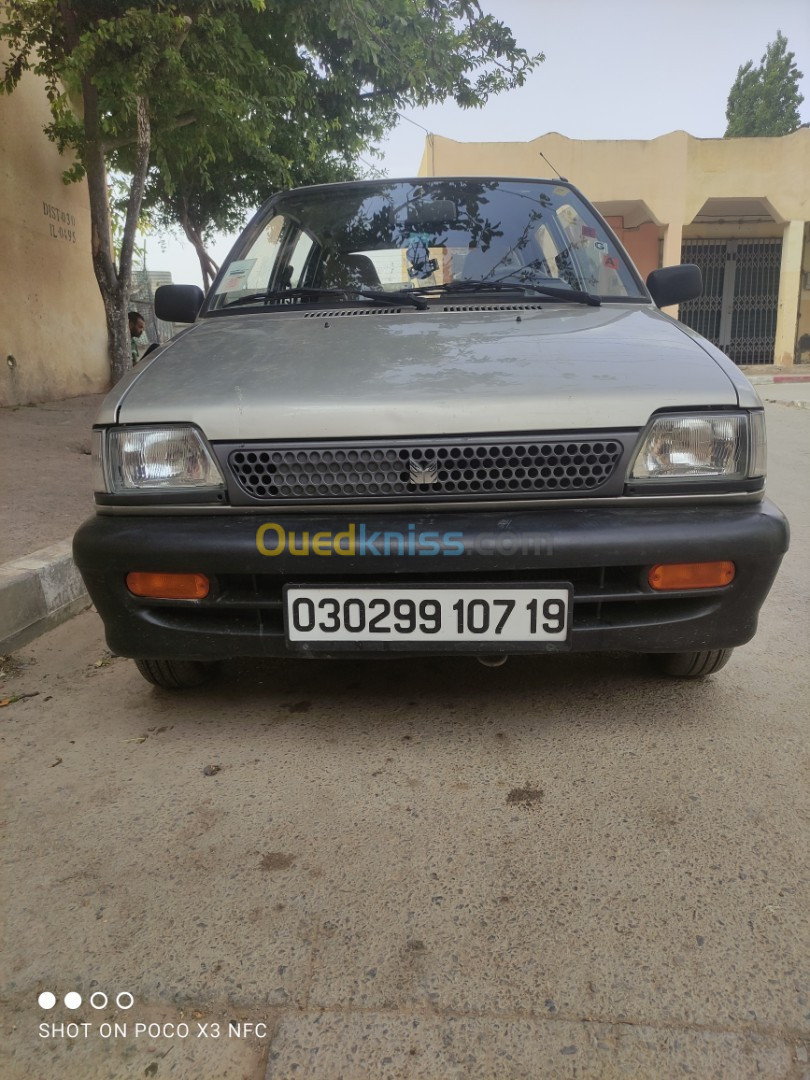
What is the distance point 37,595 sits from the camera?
3197mm

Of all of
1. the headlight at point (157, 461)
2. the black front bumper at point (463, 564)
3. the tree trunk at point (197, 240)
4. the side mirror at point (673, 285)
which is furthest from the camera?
the tree trunk at point (197, 240)

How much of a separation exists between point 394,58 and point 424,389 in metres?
8.90

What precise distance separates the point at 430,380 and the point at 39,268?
911 cm

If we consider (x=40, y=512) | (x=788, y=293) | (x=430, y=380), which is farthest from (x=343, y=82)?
(x=788, y=293)

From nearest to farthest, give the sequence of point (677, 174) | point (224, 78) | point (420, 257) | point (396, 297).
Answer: point (396, 297)
point (420, 257)
point (224, 78)
point (677, 174)

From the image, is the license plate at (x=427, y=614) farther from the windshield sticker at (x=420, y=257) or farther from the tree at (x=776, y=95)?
the tree at (x=776, y=95)

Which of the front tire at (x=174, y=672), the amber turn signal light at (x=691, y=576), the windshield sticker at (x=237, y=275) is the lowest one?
the front tire at (x=174, y=672)

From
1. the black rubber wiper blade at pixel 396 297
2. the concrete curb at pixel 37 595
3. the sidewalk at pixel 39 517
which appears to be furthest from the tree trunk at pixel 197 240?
the black rubber wiper blade at pixel 396 297

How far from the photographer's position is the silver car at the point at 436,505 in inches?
73.9

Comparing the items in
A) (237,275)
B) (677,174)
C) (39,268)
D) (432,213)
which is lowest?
(237,275)

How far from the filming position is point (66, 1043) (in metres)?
1.22

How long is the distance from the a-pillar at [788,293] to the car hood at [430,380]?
1619 centimetres

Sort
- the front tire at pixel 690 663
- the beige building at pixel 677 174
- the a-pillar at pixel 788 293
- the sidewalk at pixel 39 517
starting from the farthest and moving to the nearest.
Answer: the a-pillar at pixel 788 293, the beige building at pixel 677 174, the sidewalk at pixel 39 517, the front tire at pixel 690 663

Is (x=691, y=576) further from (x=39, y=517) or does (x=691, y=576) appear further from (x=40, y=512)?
(x=40, y=512)
